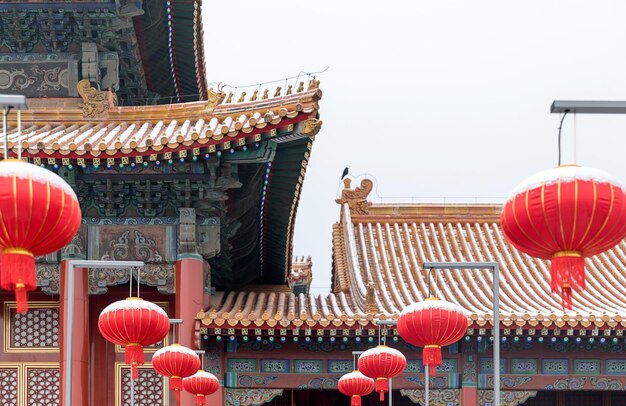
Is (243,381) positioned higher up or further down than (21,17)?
further down

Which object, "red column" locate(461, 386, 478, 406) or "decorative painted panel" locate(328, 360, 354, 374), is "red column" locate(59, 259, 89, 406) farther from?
"red column" locate(461, 386, 478, 406)

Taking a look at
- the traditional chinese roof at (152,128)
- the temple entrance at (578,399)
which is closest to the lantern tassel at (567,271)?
the traditional chinese roof at (152,128)

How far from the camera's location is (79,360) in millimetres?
18234

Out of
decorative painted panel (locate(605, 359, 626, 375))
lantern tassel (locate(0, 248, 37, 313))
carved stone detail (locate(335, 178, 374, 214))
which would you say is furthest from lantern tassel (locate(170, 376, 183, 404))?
carved stone detail (locate(335, 178, 374, 214))

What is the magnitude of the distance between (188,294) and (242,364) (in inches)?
67.3

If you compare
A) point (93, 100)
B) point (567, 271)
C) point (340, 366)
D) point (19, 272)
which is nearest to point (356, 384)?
point (340, 366)

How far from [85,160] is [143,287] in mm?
2253

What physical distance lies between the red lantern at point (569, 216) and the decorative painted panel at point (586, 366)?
8960mm

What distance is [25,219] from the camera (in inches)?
435

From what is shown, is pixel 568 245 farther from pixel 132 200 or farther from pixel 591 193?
pixel 132 200

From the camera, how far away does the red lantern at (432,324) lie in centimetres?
1680

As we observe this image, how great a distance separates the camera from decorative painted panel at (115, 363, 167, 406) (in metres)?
18.8

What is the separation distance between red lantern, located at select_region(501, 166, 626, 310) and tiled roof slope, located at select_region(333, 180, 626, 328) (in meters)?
7.55

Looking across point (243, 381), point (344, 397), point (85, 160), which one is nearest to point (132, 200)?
point (85, 160)
